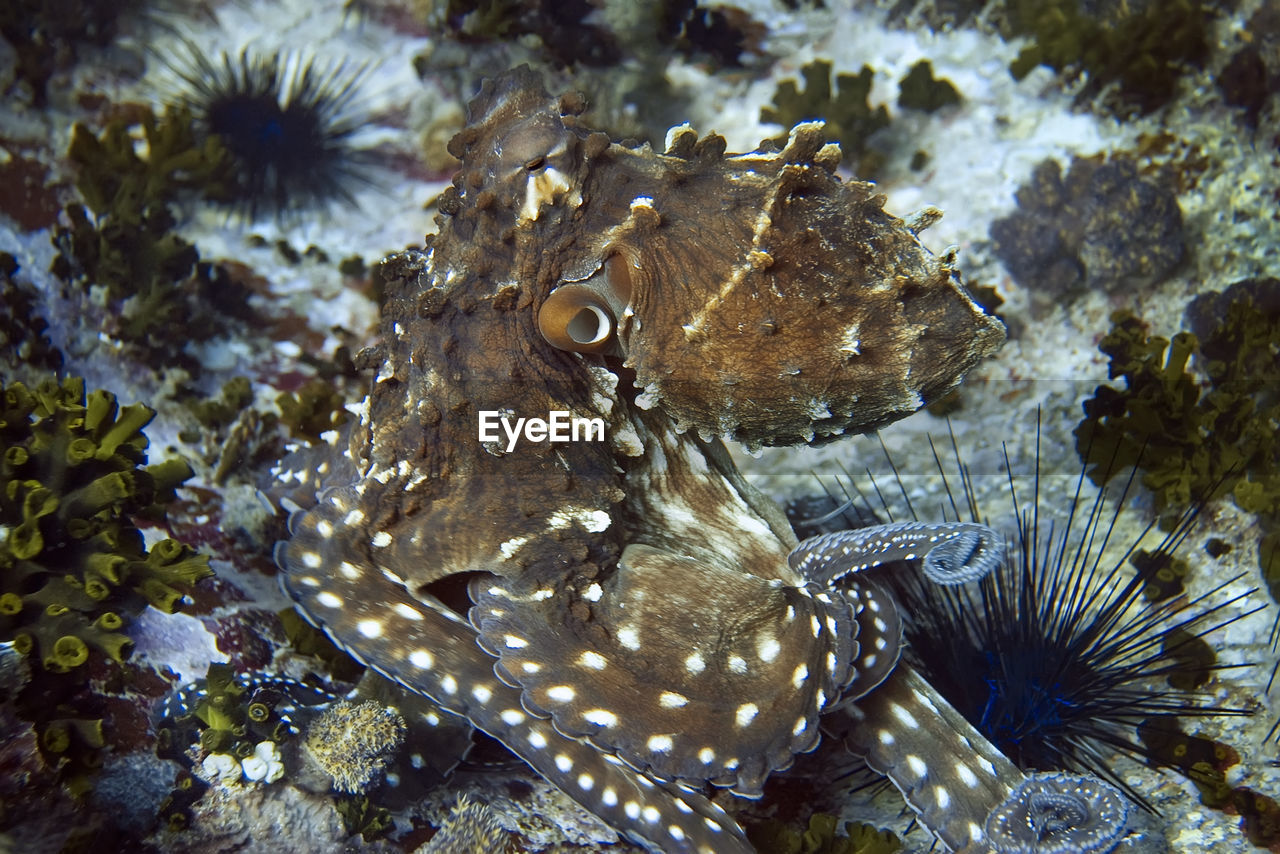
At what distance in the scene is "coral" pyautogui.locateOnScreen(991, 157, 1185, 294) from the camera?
206 inches

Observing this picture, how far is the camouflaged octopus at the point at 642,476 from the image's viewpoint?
2682mm

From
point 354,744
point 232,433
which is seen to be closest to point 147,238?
point 232,433

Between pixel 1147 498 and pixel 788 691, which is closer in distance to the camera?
pixel 788 691

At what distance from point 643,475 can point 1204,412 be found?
372 centimetres

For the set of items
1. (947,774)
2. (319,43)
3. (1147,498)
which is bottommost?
(947,774)

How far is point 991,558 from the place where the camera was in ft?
10.3

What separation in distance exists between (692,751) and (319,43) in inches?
261

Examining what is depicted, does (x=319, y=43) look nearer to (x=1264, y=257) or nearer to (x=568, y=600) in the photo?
(x=568, y=600)

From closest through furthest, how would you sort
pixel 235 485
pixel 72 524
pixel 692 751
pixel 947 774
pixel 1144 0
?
pixel 692 751, pixel 947 774, pixel 72 524, pixel 235 485, pixel 1144 0

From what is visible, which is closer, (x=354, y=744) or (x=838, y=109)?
(x=354, y=744)

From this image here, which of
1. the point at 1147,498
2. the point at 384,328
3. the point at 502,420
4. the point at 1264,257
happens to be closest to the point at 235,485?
the point at 384,328

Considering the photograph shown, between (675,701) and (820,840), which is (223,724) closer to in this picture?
(675,701)

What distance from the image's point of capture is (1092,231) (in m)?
5.28

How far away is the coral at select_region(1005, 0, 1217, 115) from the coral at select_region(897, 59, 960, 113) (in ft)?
1.77
